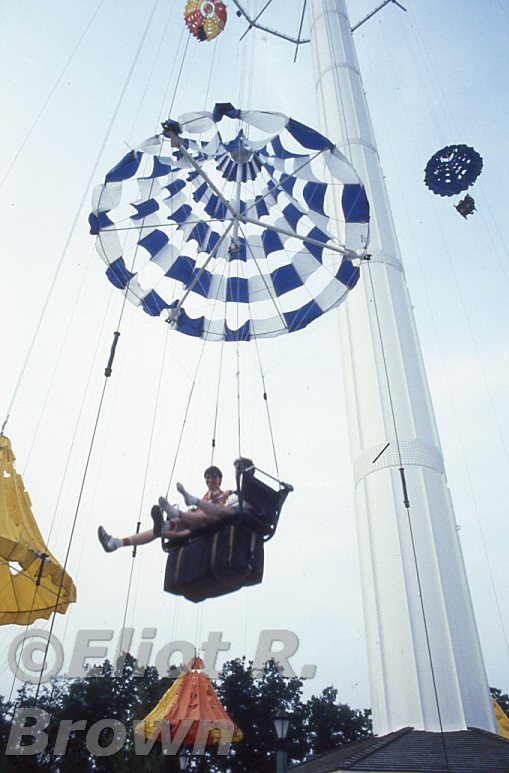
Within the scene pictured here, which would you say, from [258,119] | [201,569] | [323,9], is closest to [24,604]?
[201,569]

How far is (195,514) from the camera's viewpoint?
5410mm

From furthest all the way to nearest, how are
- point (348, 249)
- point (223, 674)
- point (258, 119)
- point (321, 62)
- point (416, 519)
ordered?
point (223, 674)
point (321, 62)
point (416, 519)
point (348, 249)
point (258, 119)

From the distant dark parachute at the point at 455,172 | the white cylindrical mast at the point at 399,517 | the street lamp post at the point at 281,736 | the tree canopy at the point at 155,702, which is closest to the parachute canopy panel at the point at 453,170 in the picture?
the distant dark parachute at the point at 455,172

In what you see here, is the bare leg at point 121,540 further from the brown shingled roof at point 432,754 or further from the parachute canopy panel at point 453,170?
the parachute canopy panel at point 453,170

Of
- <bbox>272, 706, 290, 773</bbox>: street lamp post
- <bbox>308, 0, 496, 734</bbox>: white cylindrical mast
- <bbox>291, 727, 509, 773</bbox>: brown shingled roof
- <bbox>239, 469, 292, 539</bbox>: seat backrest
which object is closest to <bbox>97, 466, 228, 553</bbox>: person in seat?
<bbox>239, 469, 292, 539</bbox>: seat backrest

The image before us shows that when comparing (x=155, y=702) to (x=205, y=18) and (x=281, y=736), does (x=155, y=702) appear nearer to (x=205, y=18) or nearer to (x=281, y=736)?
(x=281, y=736)

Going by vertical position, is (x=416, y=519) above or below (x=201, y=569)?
above

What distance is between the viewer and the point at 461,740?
29.3 ft

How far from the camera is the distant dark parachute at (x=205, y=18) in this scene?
1479 cm

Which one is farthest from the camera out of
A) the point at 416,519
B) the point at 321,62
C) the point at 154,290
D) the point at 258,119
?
the point at 321,62

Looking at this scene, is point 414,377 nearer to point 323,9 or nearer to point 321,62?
point 321,62

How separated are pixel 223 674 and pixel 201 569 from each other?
24.9 metres

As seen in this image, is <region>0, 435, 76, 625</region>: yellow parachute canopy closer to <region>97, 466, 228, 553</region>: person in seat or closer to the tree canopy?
<region>97, 466, 228, 553</region>: person in seat

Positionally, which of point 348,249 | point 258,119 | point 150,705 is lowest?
point 150,705
